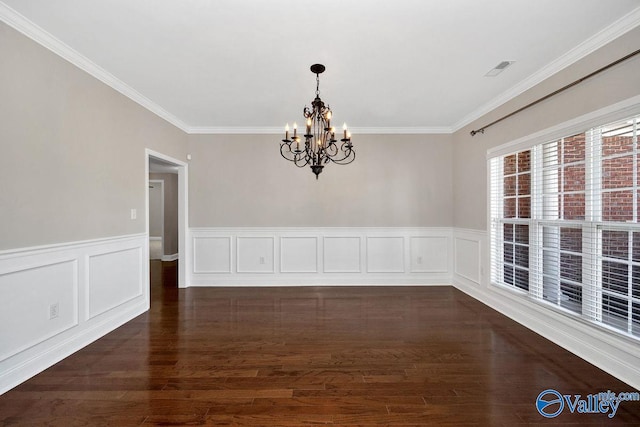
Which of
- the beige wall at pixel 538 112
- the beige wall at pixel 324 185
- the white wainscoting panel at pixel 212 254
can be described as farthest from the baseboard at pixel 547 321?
the white wainscoting panel at pixel 212 254

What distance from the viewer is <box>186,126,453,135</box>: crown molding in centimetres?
497

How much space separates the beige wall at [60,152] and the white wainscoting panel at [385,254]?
3.40 meters

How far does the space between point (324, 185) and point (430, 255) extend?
212cm

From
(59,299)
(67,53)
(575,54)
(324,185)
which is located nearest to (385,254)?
(324,185)

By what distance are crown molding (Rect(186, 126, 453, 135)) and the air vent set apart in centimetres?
190

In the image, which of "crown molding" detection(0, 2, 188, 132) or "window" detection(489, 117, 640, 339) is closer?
"crown molding" detection(0, 2, 188, 132)

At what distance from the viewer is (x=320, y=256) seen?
16.6 feet

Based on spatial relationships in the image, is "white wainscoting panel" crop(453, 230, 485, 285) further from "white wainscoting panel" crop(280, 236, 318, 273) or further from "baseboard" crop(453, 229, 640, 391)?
"white wainscoting panel" crop(280, 236, 318, 273)

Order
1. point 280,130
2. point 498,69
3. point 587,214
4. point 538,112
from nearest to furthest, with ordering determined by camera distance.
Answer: point 587,214, point 498,69, point 538,112, point 280,130

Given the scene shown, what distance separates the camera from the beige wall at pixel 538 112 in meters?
2.27

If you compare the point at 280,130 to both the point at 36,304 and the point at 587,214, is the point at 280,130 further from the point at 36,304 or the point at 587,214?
the point at 587,214

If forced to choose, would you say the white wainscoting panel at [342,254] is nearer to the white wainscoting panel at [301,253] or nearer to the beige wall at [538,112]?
the white wainscoting panel at [301,253]

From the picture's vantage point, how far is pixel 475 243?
4.37 meters

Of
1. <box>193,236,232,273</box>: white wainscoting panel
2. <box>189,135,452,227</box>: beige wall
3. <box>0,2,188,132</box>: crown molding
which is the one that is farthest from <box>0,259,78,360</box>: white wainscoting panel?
<box>189,135,452,227</box>: beige wall
